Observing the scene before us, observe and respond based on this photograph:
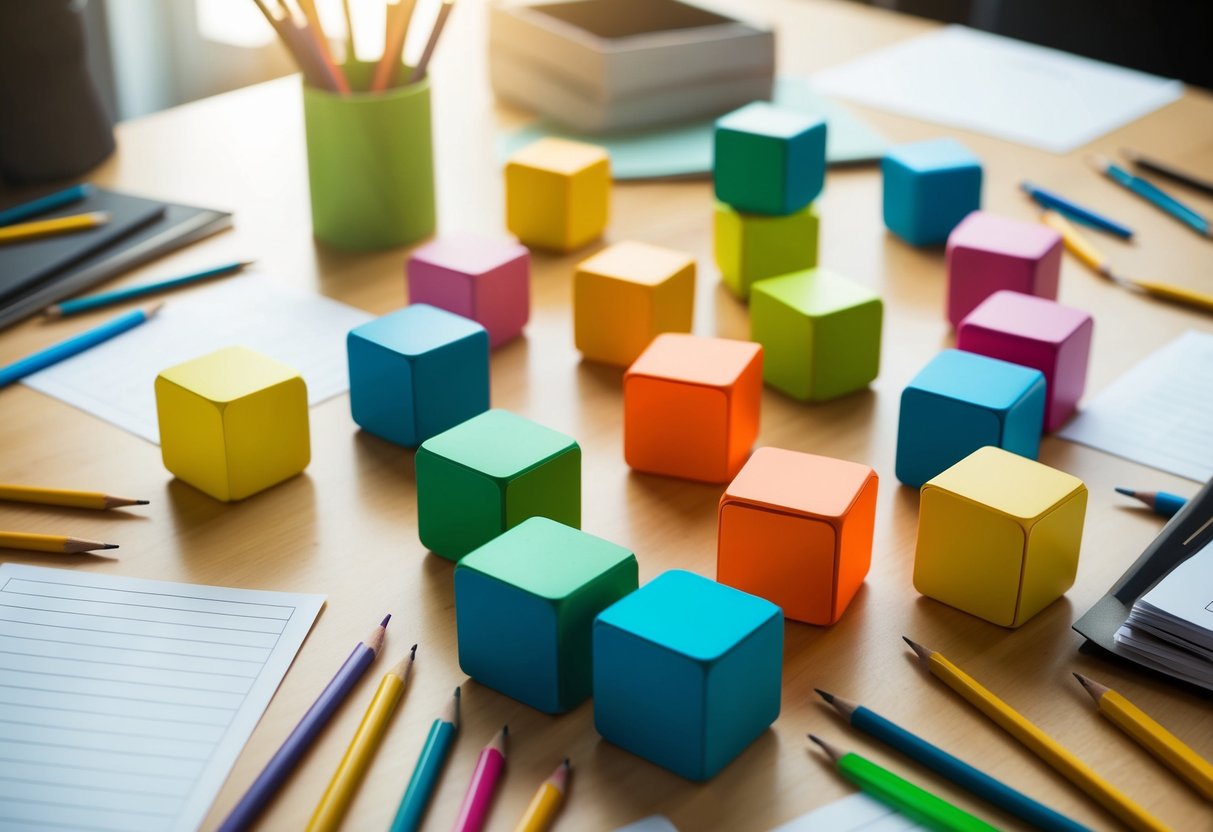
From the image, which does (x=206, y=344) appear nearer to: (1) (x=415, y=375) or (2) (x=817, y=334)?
(1) (x=415, y=375)

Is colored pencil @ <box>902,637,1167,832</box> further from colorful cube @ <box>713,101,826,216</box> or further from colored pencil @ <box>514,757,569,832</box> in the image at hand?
colorful cube @ <box>713,101,826,216</box>

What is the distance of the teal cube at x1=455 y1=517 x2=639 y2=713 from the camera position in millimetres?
709

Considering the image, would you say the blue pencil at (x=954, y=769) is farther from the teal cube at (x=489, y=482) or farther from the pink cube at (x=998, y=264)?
the pink cube at (x=998, y=264)

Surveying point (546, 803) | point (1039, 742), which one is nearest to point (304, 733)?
point (546, 803)

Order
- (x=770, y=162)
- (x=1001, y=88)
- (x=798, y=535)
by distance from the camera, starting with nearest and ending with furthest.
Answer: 1. (x=798, y=535)
2. (x=770, y=162)
3. (x=1001, y=88)

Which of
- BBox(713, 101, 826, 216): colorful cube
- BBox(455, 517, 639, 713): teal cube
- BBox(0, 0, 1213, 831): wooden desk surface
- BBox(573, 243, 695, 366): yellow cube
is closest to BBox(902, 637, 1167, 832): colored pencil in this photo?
BBox(0, 0, 1213, 831): wooden desk surface

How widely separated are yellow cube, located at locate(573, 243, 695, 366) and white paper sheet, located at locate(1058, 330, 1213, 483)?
1.05 feet

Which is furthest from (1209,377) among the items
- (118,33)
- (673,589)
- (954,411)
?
(118,33)

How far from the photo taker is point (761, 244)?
3.89 feet

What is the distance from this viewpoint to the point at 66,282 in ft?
3.87

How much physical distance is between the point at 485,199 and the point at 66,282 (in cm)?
42

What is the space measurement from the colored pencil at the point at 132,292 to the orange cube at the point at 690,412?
1.53 ft

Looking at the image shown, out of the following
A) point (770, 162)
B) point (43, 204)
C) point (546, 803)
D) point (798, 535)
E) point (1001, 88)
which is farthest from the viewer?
point (1001, 88)

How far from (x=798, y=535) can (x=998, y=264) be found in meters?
0.44
